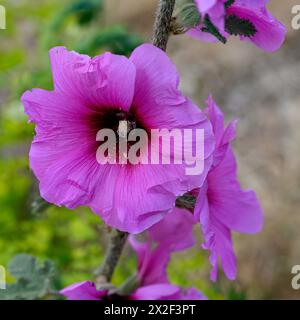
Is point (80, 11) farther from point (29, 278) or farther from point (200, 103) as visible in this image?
point (29, 278)

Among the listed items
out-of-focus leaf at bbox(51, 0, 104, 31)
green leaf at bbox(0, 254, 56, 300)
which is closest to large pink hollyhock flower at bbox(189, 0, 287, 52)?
green leaf at bbox(0, 254, 56, 300)

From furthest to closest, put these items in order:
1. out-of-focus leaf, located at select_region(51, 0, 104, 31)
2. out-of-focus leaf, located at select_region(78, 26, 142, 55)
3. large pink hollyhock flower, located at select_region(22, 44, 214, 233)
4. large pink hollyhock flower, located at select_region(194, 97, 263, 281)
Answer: out-of-focus leaf, located at select_region(51, 0, 104, 31) → out-of-focus leaf, located at select_region(78, 26, 142, 55) → large pink hollyhock flower, located at select_region(194, 97, 263, 281) → large pink hollyhock flower, located at select_region(22, 44, 214, 233)

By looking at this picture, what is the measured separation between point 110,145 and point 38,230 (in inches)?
40.2

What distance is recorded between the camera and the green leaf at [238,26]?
890 mm

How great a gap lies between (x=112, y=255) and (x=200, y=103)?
191 centimetres

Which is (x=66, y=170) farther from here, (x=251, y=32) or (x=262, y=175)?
(x=262, y=175)

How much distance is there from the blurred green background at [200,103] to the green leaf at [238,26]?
16.5 inches

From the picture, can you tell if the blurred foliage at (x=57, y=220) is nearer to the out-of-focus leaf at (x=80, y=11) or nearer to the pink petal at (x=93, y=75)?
the out-of-focus leaf at (x=80, y=11)

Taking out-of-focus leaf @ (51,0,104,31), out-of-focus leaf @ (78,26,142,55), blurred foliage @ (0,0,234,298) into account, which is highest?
out-of-focus leaf @ (51,0,104,31)

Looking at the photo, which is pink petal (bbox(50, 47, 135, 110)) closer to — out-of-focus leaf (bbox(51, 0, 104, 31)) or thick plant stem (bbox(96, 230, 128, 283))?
thick plant stem (bbox(96, 230, 128, 283))

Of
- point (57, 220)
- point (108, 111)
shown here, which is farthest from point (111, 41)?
point (108, 111)

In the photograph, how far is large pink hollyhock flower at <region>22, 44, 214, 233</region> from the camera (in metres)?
0.84

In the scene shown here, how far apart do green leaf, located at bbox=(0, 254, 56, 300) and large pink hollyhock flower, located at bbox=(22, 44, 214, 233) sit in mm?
316

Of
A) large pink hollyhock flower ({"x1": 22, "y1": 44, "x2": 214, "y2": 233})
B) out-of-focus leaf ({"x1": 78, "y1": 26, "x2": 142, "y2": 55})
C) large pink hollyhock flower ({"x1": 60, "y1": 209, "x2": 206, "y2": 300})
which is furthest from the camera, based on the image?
out-of-focus leaf ({"x1": 78, "y1": 26, "x2": 142, "y2": 55})
